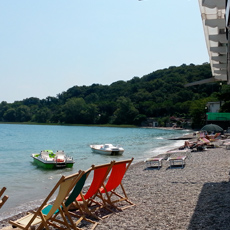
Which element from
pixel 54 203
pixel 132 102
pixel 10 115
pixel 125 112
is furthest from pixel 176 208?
pixel 10 115

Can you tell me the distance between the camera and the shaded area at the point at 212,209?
16.6 feet

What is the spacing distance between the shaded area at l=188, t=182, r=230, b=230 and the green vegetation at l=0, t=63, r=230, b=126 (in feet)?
282

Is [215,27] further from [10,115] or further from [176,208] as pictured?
[10,115]

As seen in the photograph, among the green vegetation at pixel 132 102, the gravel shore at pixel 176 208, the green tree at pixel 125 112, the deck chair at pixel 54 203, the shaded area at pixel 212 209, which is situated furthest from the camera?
the green tree at pixel 125 112

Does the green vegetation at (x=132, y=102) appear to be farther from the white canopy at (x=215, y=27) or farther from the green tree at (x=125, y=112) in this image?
the white canopy at (x=215, y=27)

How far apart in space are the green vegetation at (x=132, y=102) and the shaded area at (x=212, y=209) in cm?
8593

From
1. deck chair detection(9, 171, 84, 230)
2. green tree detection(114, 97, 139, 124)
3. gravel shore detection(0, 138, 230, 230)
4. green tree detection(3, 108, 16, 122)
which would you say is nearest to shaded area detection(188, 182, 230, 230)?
gravel shore detection(0, 138, 230, 230)

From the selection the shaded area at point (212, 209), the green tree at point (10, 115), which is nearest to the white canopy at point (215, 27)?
the shaded area at point (212, 209)

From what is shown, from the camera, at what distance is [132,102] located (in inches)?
5551

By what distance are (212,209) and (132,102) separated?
135374 mm

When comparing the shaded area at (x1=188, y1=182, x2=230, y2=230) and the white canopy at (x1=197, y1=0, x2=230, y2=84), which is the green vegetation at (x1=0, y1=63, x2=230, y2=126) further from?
the shaded area at (x1=188, y1=182, x2=230, y2=230)

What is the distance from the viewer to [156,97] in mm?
136625

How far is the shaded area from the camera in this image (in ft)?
16.6

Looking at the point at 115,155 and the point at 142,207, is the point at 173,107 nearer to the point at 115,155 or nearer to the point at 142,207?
the point at 115,155
